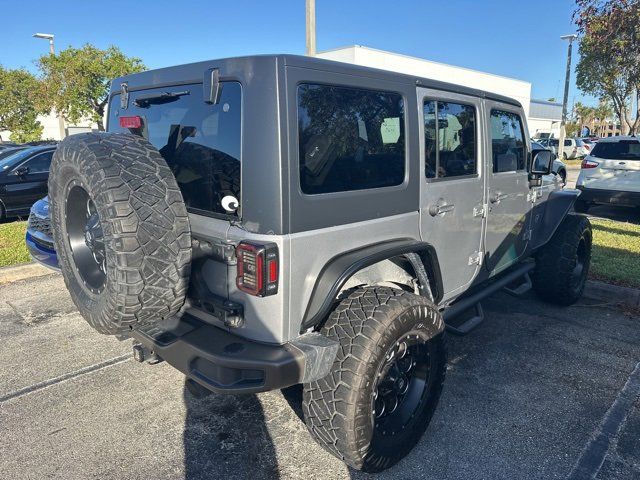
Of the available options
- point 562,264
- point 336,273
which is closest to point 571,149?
point 562,264

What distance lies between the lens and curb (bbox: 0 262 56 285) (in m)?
5.55

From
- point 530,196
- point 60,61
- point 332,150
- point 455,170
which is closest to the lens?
point 332,150

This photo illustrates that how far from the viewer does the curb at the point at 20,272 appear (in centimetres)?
555

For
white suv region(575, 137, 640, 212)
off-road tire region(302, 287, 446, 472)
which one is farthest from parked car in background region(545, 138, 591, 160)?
off-road tire region(302, 287, 446, 472)

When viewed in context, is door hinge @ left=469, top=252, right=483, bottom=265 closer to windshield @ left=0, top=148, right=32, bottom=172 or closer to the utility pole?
the utility pole

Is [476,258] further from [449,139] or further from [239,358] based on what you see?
[239,358]

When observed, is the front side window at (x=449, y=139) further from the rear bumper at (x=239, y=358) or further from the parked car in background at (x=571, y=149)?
the parked car in background at (x=571, y=149)

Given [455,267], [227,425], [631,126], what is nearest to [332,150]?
[455,267]

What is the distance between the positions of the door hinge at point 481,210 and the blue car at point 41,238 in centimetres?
347

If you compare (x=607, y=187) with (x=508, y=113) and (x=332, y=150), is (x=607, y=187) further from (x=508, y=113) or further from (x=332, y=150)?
(x=332, y=150)

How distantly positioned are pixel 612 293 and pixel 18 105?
96.9 ft

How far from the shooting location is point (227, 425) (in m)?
2.91

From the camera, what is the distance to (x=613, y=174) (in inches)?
382

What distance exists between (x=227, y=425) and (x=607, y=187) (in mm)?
9663
